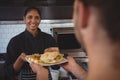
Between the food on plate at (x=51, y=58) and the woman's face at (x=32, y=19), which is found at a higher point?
the woman's face at (x=32, y=19)

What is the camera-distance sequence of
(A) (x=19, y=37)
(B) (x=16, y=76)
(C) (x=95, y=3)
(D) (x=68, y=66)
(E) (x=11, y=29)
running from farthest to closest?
(E) (x=11, y=29)
(A) (x=19, y=37)
(B) (x=16, y=76)
(D) (x=68, y=66)
(C) (x=95, y=3)

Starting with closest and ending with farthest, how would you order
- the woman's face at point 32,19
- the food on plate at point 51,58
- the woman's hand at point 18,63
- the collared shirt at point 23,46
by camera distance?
the food on plate at point 51,58, the woman's hand at point 18,63, the collared shirt at point 23,46, the woman's face at point 32,19

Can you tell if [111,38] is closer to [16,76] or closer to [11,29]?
[16,76]

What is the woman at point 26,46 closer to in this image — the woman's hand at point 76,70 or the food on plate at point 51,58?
the food on plate at point 51,58

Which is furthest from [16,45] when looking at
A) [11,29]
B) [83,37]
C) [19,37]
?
[83,37]

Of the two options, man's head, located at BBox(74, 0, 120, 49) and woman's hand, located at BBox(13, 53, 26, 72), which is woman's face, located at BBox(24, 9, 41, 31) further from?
man's head, located at BBox(74, 0, 120, 49)

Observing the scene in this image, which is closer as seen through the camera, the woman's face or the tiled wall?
the woman's face

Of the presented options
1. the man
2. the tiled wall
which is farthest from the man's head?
the tiled wall

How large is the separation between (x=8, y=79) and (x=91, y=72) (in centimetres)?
194

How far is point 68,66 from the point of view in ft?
3.73

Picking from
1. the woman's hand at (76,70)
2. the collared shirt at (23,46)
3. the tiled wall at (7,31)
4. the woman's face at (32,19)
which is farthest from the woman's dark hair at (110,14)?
the tiled wall at (7,31)

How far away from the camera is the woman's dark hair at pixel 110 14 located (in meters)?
0.39

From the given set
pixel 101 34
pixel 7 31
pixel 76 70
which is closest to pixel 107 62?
pixel 101 34

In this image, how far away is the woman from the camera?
2193 millimetres
